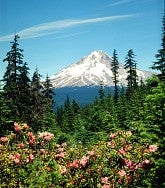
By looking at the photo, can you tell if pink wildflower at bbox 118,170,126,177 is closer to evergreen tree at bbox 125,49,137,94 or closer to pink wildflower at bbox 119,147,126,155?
pink wildflower at bbox 119,147,126,155

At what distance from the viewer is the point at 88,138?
88.3 feet

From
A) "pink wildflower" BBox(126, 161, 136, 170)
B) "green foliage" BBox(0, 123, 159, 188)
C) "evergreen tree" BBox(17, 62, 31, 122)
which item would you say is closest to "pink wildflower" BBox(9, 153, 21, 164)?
"green foliage" BBox(0, 123, 159, 188)

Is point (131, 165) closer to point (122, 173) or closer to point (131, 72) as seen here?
point (122, 173)

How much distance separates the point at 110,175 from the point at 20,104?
101 ft

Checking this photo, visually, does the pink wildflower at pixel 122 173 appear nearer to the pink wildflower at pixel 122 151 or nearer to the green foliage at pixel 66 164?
the green foliage at pixel 66 164

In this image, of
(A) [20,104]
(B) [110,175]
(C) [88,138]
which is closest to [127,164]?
(B) [110,175]

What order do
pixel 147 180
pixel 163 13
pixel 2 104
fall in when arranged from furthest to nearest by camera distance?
pixel 163 13
pixel 2 104
pixel 147 180

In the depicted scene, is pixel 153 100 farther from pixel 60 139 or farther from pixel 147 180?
pixel 60 139

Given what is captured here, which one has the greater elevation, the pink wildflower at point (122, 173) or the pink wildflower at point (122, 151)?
the pink wildflower at point (122, 151)

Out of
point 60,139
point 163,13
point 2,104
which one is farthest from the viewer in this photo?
point 163,13

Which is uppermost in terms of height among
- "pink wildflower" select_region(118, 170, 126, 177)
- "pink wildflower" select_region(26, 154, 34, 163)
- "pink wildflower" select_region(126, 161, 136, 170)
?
"pink wildflower" select_region(26, 154, 34, 163)

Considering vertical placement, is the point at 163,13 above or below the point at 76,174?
above

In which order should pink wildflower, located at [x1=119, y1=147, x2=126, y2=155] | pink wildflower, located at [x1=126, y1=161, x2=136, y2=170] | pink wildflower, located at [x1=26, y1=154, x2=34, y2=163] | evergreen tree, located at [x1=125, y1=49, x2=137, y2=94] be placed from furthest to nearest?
evergreen tree, located at [x1=125, y1=49, x2=137, y2=94] → pink wildflower, located at [x1=119, y1=147, x2=126, y2=155] → pink wildflower, located at [x1=26, y1=154, x2=34, y2=163] → pink wildflower, located at [x1=126, y1=161, x2=136, y2=170]

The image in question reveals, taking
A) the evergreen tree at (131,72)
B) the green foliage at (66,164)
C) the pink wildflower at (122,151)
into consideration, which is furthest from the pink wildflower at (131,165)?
the evergreen tree at (131,72)
